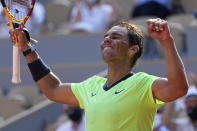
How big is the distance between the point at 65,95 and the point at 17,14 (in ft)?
2.38

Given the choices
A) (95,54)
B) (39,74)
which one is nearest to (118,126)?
(39,74)

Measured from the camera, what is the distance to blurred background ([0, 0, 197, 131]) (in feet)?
27.7

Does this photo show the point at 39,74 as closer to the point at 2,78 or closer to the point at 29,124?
the point at 29,124

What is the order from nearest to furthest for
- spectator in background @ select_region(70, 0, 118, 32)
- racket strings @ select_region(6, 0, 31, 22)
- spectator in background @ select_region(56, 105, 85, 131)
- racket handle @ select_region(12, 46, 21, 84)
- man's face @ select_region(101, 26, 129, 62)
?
1. man's face @ select_region(101, 26, 129, 62)
2. racket handle @ select_region(12, 46, 21, 84)
3. racket strings @ select_region(6, 0, 31, 22)
4. spectator in background @ select_region(56, 105, 85, 131)
5. spectator in background @ select_region(70, 0, 118, 32)

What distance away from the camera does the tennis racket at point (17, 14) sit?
13.3 feet

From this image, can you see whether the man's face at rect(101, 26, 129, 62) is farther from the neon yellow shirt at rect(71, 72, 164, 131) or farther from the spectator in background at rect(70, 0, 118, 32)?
the spectator in background at rect(70, 0, 118, 32)

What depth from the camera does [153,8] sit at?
9.90m

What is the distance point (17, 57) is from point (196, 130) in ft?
9.66

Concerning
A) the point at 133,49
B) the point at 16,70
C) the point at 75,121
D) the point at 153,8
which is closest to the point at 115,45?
the point at 133,49

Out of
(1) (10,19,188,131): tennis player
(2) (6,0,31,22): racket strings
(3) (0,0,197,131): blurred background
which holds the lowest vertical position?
(3) (0,0,197,131): blurred background

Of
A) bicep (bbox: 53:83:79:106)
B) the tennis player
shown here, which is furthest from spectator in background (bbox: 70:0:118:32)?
the tennis player

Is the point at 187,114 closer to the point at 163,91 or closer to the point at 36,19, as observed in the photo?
the point at 163,91

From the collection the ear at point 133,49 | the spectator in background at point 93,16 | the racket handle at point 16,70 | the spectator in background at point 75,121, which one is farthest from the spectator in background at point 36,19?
the ear at point 133,49

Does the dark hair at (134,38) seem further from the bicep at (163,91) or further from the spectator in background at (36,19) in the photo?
the spectator in background at (36,19)
